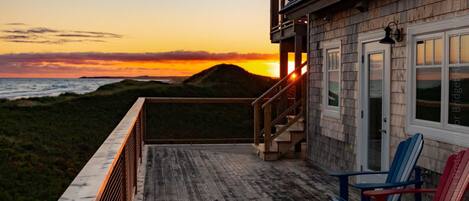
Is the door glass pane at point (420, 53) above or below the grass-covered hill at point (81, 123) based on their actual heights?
above

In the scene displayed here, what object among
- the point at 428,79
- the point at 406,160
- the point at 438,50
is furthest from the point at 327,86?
the point at 406,160

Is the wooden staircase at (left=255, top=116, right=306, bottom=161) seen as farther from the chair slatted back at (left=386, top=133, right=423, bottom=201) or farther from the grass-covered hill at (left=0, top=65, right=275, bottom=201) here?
the grass-covered hill at (left=0, top=65, right=275, bottom=201)

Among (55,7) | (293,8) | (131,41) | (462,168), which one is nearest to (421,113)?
(462,168)

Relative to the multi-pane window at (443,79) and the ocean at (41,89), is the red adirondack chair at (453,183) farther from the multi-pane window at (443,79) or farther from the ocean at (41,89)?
the ocean at (41,89)

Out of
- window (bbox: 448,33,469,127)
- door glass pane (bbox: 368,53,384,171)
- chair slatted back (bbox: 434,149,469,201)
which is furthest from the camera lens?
door glass pane (bbox: 368,53,384,171)

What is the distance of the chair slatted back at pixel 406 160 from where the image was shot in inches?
160

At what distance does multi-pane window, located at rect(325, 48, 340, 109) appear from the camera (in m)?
7.18

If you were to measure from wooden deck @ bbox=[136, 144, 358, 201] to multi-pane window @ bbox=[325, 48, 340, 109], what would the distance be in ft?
3.63

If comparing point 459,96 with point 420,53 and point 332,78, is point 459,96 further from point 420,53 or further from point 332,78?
point 332,78

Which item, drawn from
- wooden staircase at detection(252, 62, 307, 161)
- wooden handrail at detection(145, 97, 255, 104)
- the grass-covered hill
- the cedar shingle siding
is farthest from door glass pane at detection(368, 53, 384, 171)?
the grass-covered hill

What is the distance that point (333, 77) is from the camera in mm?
7367

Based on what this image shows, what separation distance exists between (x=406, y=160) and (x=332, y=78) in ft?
11.1

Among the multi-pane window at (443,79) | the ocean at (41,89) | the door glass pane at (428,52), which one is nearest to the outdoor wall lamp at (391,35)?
the multi-pane window at (443,79)

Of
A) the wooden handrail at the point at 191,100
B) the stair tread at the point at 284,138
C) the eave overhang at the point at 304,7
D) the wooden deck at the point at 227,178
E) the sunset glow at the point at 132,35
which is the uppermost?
the sunset glow at the point at 132,35
